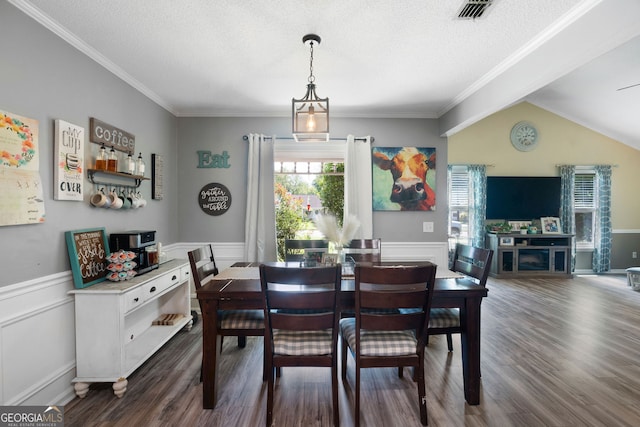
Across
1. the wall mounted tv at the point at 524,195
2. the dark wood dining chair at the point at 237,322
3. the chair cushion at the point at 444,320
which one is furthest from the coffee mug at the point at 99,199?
the wall mounted tv at the point at 524,195

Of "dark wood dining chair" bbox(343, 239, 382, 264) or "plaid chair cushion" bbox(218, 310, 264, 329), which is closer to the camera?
"plaid chair cushion" bbox(218, 310, 264, 329)

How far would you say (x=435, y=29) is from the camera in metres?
2.17

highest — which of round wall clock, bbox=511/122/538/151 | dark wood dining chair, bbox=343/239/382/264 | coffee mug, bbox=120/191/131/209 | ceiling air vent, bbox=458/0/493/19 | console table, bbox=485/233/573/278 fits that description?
round wall clock, bbox=511/122/538/151

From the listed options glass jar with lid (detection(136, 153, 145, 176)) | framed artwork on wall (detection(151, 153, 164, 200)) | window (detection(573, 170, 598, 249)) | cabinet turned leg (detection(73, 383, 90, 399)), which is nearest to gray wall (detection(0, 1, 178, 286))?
glass jar with lid (detection(136, 153, 145, 176))

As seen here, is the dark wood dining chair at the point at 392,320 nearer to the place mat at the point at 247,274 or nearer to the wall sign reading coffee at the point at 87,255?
the place mat at the point at 247,274

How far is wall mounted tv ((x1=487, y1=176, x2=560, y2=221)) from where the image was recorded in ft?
20.4

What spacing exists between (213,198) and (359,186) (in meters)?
1.93

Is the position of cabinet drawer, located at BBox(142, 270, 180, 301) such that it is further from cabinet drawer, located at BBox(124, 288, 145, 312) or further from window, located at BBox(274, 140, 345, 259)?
window, located at BBox(274, 140, 345, 259)

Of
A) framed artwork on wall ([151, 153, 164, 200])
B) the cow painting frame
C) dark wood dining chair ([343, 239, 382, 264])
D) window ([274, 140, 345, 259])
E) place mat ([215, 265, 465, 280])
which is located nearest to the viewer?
place mat ([215, 265, 465, 280])

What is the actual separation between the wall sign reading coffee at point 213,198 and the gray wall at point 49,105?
1096mm

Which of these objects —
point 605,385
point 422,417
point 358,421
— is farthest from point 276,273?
point 605,385

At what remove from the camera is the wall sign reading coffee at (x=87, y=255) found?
7.07 ft

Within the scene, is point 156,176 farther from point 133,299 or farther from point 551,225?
point 551,225

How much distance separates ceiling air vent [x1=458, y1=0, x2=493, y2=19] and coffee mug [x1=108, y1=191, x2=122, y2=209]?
2960mm
